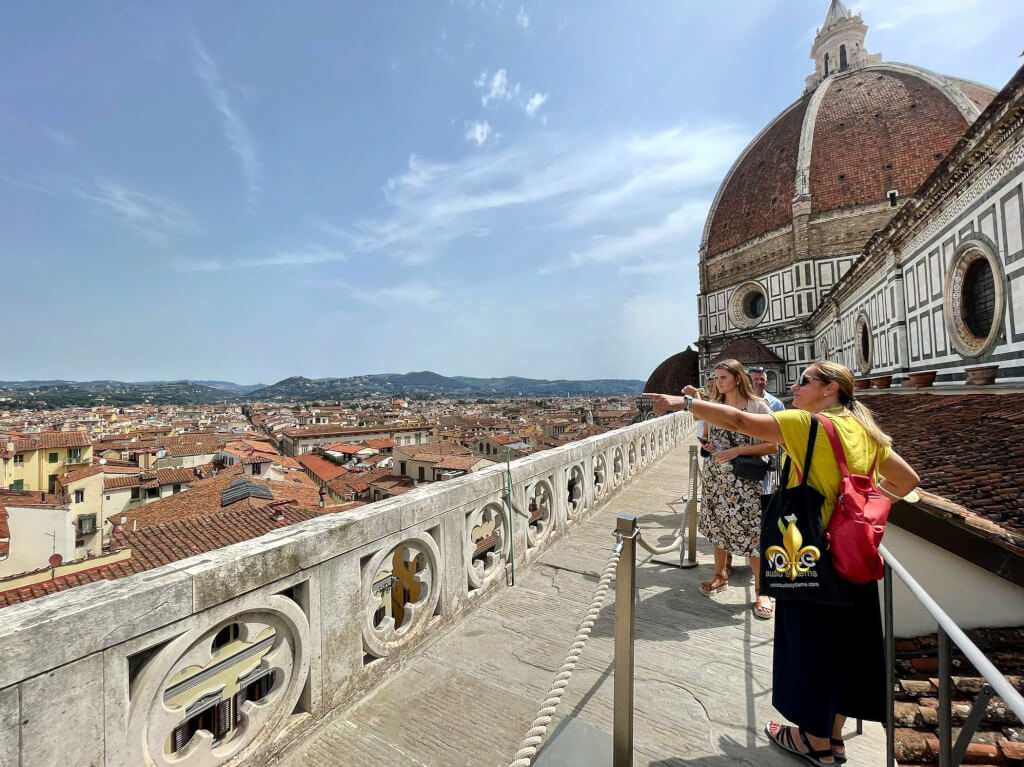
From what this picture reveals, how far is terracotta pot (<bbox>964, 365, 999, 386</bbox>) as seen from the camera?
30.7 ft

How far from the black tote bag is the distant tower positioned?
51873 millimetres

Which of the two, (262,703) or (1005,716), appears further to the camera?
(1005,716)

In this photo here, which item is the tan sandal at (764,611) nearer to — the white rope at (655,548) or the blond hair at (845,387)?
the white rope at (655,548)

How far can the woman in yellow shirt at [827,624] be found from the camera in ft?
5.88

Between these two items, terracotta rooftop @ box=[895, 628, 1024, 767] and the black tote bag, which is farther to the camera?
terracotta rooftop @ box=[895, 628, 1024, 767]

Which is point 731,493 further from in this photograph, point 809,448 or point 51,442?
point 51,442

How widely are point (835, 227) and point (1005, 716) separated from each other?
36.1 m

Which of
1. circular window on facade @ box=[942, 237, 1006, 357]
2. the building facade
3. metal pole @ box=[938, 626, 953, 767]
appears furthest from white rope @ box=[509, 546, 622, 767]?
the building facade

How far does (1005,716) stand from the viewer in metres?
2.35

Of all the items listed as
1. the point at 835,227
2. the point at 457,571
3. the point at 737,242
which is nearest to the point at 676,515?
the point at 457,571

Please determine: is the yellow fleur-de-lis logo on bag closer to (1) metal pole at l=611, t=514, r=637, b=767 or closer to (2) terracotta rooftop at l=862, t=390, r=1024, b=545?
(1) metal pole at l=611, t=514, r=637, b=767

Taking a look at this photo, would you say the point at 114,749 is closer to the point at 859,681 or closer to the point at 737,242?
the point at 859,681

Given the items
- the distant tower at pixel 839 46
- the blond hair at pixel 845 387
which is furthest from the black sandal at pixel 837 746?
the distant tower at pixel 839 46

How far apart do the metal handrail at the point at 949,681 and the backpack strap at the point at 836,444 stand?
375 mm
